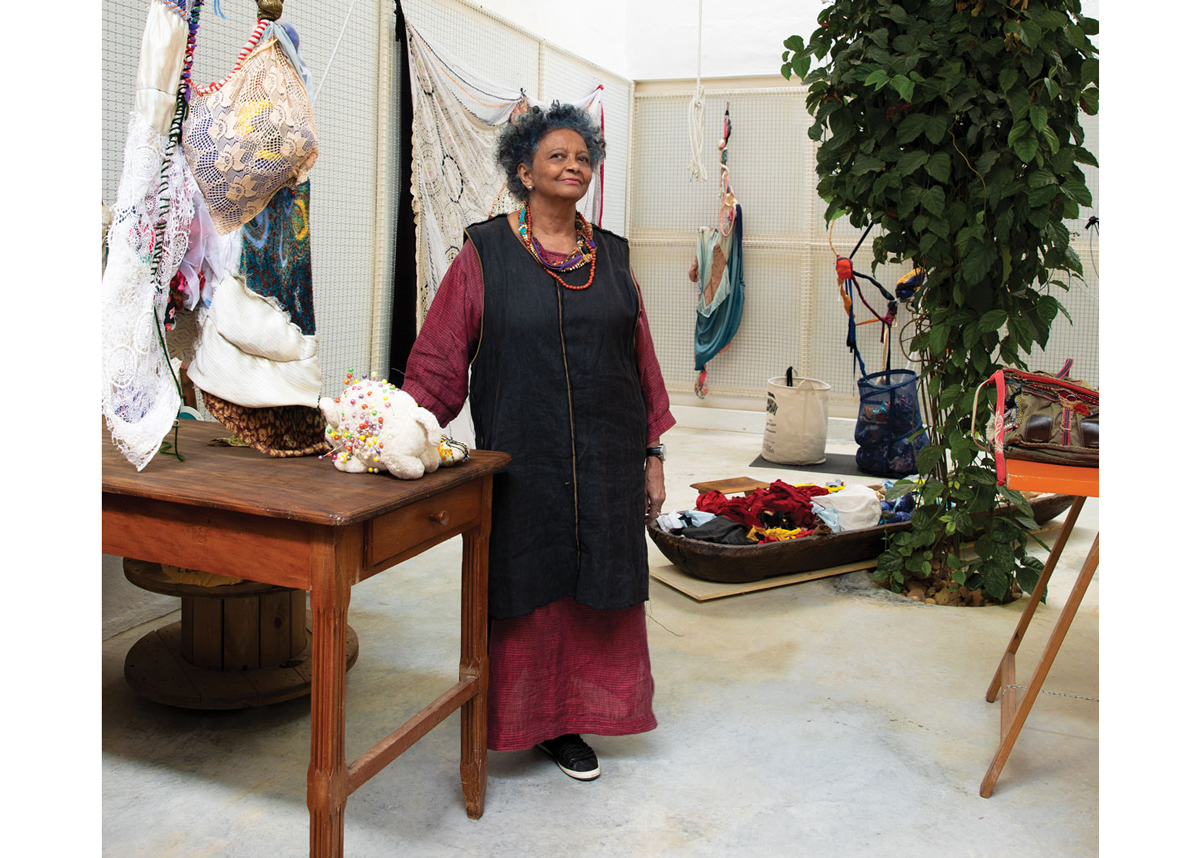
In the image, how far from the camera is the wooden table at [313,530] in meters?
1.83

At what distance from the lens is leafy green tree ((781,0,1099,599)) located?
324 cm

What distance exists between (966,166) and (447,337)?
2.07 meters

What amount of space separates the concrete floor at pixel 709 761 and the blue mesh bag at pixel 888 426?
274 centimetres

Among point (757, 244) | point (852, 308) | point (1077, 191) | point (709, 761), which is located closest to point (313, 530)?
point (709, 761)

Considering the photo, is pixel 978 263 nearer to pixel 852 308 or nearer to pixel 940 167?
pixel 940 167

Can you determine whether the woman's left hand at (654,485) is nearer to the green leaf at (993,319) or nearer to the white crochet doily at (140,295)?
the white crochet doily at (140,295)

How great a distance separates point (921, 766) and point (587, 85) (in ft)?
19.8

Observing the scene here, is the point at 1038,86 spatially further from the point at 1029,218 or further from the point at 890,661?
the point at 890,661

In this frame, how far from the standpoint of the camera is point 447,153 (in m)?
5.33

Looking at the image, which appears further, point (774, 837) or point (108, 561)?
point (108, 561)

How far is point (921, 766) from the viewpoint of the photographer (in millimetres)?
2684

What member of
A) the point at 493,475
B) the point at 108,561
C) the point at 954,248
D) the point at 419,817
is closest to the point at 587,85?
the point at 954,248

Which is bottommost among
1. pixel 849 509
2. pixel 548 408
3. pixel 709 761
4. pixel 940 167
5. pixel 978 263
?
pixel 709 761

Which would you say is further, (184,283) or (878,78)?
(878,78)
